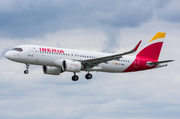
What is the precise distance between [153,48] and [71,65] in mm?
18130

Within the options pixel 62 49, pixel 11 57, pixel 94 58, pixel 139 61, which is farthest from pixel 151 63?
pixel 11 57

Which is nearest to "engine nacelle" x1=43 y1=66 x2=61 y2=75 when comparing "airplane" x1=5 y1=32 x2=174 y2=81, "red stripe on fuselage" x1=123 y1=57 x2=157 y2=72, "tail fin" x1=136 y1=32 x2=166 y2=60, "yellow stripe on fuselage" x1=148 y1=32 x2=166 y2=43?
"airplane" x1=5 y1=32 x2=174 y2=81

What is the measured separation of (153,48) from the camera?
62.3m

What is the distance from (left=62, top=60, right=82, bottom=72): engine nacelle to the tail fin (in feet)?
44.5

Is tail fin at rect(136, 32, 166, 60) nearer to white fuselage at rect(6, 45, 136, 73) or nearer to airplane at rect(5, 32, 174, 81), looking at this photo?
airplane at rect(5, 32, 174, 81)

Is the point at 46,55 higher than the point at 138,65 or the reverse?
higher

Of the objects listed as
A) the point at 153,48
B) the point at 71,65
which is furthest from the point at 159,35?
the point at 71,65

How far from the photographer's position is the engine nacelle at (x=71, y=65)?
51.8 m

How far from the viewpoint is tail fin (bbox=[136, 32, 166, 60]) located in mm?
61156

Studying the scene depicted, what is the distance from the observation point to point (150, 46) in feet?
205

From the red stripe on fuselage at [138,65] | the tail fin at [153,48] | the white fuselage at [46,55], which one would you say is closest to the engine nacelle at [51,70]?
the white fuselage at [46,55]

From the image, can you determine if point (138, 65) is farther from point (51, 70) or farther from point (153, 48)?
point (51, 70)

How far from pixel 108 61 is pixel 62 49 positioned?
839 cm

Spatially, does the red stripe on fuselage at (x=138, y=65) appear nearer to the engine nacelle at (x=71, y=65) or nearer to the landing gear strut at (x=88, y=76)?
the landing gear strut at (x=88, y=76)
